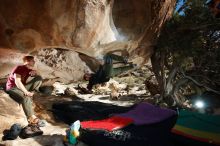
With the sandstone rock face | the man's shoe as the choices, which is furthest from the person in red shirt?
the sandstone rock face

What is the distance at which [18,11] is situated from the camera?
22.6 feet

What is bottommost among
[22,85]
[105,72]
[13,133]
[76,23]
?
[13,133]

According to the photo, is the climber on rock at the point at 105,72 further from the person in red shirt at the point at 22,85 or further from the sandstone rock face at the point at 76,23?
the person in red shirt at the point at 22,85

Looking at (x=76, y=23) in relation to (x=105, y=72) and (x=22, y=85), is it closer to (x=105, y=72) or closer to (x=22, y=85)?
(x=22, y=85)

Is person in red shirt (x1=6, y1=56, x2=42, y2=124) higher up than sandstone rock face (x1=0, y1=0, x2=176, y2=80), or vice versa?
sandstone rock face (x1=0, y1=0, x2=176, y2=80)

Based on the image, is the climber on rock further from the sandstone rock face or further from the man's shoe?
the man's shoe

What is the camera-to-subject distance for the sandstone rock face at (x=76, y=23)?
6.64 m

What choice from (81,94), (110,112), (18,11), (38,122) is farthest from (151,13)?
(81,94)

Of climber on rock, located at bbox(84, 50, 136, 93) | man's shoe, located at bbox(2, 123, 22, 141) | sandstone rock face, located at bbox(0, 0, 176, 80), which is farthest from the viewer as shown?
climber on rock, located at bbox(84, 50, 136, 93)

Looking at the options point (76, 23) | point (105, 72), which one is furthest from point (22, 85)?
point (105, 72)

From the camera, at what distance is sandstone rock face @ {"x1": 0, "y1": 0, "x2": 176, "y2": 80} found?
6.64 metres

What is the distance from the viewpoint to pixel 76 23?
6.69 meters

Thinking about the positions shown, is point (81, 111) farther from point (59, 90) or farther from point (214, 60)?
point (59, 90)

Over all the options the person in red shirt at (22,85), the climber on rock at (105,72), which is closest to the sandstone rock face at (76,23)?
the person in red shirt at (22,85)
